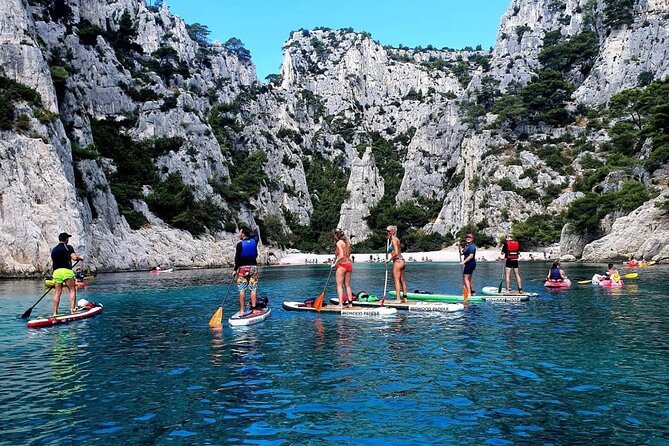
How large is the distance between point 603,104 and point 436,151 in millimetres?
42646

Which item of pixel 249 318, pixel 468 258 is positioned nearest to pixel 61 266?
pixel 249 318

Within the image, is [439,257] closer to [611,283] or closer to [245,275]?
[611,283]

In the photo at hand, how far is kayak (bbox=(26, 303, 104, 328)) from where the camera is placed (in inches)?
747

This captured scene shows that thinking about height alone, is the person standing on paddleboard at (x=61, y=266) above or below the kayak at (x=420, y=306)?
above

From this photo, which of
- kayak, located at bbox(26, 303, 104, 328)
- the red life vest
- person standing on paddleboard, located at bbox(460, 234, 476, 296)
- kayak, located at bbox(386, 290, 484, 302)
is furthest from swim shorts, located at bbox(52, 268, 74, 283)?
the red life vest

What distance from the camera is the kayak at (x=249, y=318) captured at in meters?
18.7

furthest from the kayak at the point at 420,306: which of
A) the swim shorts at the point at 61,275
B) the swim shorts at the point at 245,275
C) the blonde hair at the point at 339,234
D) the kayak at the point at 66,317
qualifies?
the swim shorts at the point at 61,275

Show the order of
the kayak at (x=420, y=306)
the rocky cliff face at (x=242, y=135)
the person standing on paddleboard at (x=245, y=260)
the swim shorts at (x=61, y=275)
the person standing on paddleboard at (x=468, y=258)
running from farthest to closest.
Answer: the rocky cliff face at (x=242, y=135) < the person standing on paddleboard at (x=468, y=258) < the kayak at (x=420, y=306) < the swim shorts at (x=61, y=275) < the person standing on paddleboard at (x=245, y=260)

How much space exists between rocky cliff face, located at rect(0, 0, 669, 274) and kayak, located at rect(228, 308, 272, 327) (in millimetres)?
37178

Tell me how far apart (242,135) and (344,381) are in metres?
124

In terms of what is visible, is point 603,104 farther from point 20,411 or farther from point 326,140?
point 20,411

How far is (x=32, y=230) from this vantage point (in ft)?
159

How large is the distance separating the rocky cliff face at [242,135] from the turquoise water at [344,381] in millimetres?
40600

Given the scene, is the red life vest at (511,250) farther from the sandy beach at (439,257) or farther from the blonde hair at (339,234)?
the sandy beach at (439,257)
